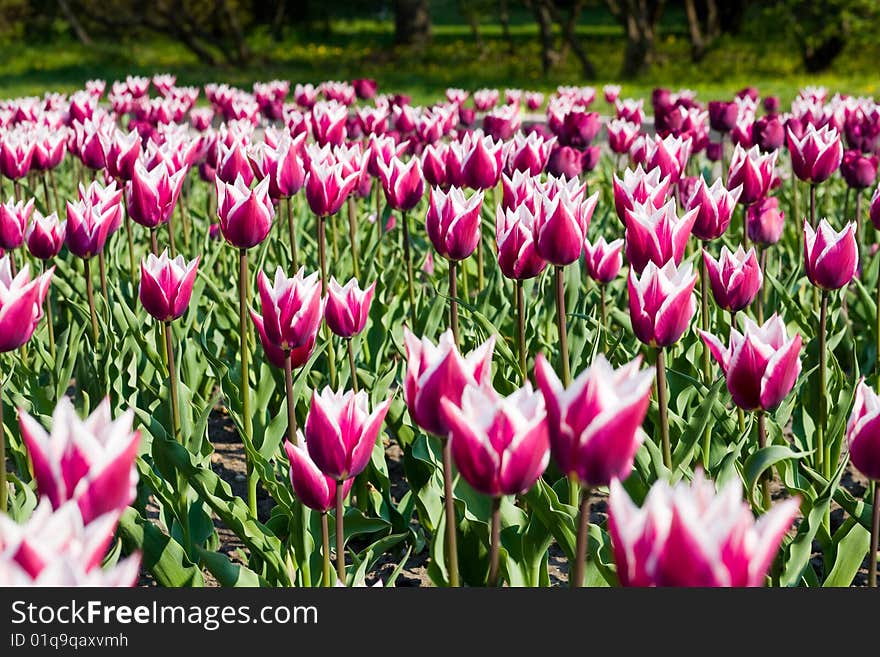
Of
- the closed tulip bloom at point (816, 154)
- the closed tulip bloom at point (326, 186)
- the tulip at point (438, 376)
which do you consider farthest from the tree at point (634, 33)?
the tulip at point (438, 376)

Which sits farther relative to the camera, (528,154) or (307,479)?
(528,154)

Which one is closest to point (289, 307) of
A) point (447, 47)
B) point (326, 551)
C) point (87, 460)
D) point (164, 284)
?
point (164, 284)

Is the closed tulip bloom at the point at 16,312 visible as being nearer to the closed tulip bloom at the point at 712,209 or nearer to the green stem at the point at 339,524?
the green stem at the point at 339,524

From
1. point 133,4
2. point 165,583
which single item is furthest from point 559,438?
point 133,4

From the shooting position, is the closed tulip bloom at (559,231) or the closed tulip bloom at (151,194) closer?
the closed tulip bloom at (559,231)

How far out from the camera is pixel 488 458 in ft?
4.75

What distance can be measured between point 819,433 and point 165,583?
1.89 metres

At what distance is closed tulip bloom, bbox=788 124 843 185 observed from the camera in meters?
3.77

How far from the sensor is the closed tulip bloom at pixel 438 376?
1.65 metres

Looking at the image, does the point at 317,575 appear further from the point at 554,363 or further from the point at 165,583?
the point at 554,363

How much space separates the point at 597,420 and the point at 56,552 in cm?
65

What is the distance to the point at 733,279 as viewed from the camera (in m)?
2.80

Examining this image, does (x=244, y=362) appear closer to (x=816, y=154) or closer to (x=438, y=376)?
(x=438, y=376)

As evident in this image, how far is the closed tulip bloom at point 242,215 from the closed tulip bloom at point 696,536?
1.86 m
